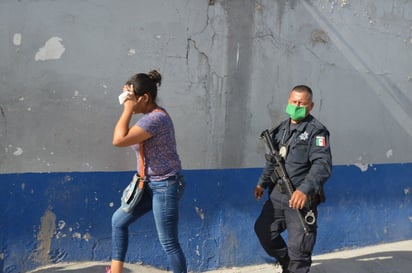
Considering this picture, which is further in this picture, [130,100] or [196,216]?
[196,216]

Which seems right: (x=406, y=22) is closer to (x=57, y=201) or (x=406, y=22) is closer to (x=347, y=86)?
(x=347, y=86)

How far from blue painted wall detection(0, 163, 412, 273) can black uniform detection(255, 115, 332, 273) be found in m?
0.73

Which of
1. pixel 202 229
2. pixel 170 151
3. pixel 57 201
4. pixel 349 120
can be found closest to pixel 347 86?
pixel 349 120

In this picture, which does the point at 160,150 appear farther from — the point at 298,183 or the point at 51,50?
the point at 51,50

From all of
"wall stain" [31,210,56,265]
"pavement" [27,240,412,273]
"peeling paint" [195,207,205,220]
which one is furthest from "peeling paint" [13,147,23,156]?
"peeling paint" [195,207,205,220]

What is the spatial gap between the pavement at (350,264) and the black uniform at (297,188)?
2.82 ft

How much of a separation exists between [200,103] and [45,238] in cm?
159

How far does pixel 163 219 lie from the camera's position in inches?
126

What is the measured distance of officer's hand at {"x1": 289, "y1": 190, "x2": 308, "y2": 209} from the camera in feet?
10.8

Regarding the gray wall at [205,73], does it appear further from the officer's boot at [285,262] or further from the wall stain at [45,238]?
the officer's boot at [285,262]

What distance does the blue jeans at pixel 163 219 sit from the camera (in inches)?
127

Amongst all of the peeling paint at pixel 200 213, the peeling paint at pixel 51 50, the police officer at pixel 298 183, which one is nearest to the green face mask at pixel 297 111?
Answer: the police officer at pixel 298 183

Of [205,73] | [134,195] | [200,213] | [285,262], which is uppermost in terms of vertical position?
[205,73]

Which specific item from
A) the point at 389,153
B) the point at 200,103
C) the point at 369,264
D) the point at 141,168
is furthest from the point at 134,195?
the point at 389,153
